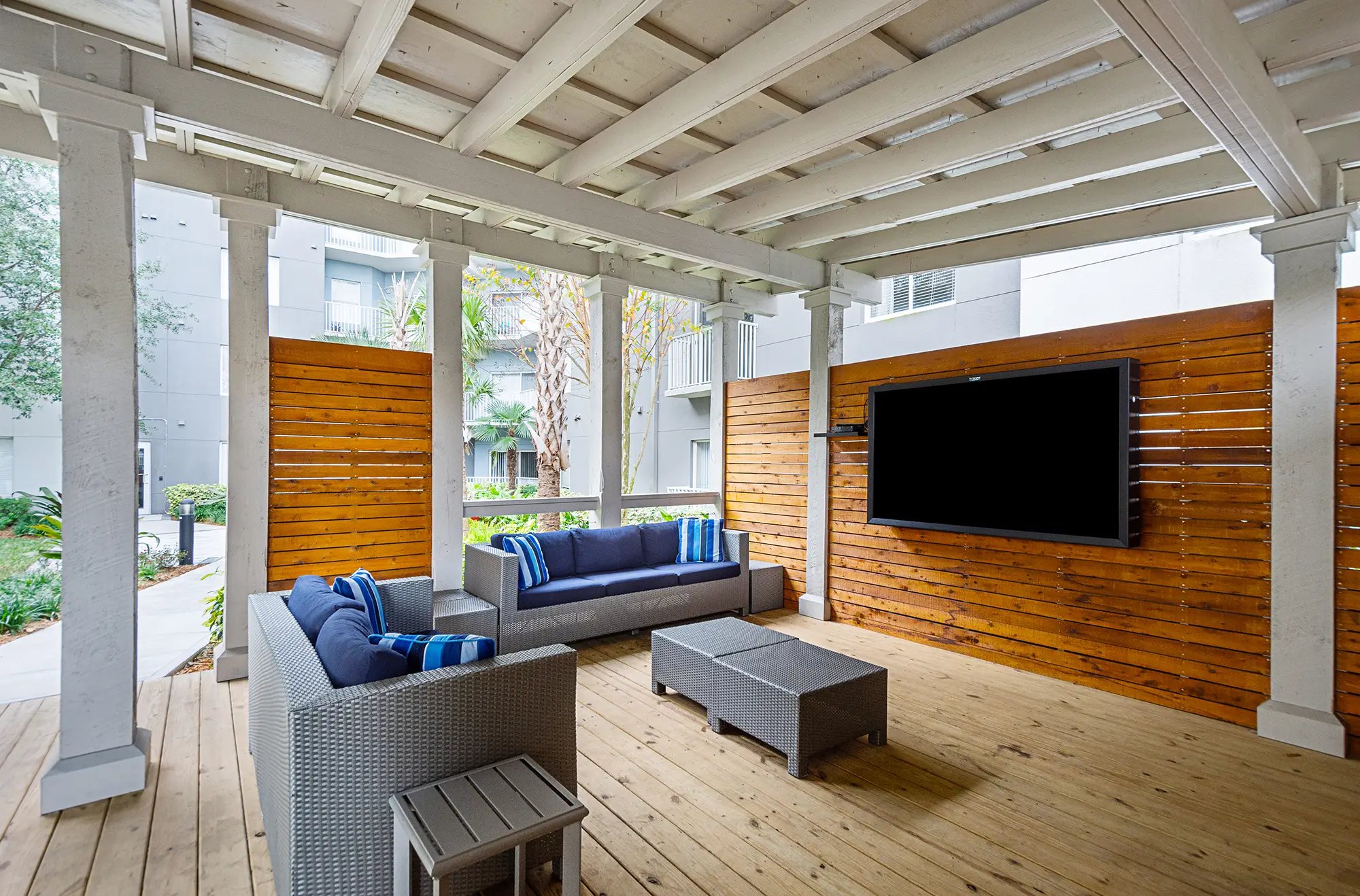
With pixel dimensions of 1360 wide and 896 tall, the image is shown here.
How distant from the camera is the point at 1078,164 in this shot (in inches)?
139

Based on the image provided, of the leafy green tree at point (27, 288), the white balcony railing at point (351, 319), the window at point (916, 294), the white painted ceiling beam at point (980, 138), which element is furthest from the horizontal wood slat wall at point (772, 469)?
the white balcony railing at point (351, 319)

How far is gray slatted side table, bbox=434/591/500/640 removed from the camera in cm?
407

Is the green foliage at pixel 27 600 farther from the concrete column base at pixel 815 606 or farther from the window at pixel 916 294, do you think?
the window at pixel 916 294

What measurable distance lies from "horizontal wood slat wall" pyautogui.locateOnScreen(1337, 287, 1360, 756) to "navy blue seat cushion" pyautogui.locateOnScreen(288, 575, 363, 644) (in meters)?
4.53

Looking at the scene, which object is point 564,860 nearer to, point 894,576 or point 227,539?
point 227,539

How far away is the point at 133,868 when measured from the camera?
2135mm

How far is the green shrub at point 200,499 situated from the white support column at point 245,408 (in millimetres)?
5212

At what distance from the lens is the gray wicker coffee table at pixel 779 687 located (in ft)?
9.34

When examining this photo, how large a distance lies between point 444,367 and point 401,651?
9.42 feet

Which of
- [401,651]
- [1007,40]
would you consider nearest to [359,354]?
[401,651]

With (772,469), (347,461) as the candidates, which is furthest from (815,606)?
(347,461)

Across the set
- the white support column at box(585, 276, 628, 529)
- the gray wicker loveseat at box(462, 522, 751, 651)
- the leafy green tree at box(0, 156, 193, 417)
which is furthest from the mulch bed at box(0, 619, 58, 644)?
the white support column at box(585, 276, 628, 529)

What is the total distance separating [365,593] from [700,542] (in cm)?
309

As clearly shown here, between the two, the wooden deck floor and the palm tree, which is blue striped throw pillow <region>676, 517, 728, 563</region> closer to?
the wooden deck floor
